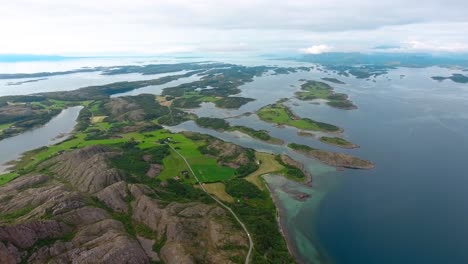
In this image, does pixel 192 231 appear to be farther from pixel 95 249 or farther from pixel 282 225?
pixel 282 225

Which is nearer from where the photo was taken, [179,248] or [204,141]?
[179,248]

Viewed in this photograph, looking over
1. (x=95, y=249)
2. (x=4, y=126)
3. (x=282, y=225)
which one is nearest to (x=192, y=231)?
(x=95, y=249)

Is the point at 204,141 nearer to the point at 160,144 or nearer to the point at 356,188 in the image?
the point at 160,144

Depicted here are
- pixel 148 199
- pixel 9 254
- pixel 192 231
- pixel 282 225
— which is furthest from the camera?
pixel 282 225

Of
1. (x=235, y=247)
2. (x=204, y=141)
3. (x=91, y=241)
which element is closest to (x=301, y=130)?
(x=204, y=141)

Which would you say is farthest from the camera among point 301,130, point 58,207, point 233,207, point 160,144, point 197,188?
point 301,130
